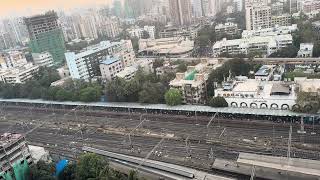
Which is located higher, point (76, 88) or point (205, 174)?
point (76, 88)

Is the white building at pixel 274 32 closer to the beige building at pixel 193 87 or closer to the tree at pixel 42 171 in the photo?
the beige building at pixel 193 87

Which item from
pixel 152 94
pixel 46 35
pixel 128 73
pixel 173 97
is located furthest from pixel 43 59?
pixel 173 97

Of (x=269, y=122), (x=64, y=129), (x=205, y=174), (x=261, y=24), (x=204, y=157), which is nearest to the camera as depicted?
(x=205, y=174)

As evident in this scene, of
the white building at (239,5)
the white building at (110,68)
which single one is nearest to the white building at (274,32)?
the white building at (110,68)

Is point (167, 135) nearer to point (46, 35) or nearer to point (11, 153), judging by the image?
point (11, 153)

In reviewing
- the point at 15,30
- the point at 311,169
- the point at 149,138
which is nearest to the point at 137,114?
the point at 149,138

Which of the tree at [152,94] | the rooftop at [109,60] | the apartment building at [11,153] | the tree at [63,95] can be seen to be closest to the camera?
the apartment building at [11,153]

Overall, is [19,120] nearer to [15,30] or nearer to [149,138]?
[149,138]

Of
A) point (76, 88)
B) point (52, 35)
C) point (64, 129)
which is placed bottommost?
point (64, 129)
